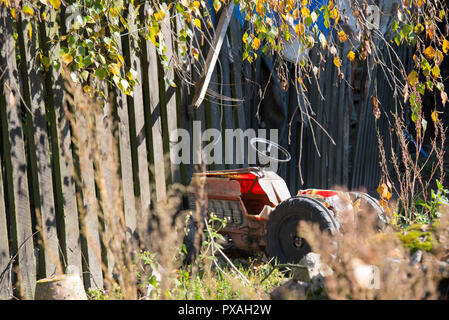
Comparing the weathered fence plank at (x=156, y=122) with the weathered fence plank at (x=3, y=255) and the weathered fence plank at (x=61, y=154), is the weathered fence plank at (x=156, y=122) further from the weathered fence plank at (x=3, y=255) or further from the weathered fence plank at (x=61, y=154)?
the weathered fence plank at (x=3, y=255)

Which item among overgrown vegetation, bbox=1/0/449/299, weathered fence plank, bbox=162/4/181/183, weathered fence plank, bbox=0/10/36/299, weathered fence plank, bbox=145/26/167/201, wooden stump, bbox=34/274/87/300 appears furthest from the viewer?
weathered fence plank, bbox=162/4/181/183

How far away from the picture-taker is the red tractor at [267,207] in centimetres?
347

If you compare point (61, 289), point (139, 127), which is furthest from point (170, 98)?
point (61, 289)

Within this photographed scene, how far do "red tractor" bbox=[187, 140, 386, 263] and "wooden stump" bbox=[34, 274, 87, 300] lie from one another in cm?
126

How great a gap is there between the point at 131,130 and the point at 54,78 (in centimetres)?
77

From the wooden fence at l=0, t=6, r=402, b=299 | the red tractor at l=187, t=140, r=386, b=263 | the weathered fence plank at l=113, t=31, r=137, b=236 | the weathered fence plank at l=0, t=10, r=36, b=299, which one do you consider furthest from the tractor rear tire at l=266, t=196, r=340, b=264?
the weathered fence plank at l=0, t=10, r=36, b=299

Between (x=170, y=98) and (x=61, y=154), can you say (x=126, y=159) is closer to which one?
(x=61, y=154)

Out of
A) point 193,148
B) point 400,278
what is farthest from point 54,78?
point 400,278

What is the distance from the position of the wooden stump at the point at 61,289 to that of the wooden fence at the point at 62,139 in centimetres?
10

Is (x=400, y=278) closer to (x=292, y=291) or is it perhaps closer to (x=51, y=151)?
(x=292, y=291)

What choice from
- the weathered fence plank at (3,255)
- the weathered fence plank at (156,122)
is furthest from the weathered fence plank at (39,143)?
the weathered fence plank at (156,122)

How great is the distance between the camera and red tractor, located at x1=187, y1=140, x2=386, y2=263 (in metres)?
3.47

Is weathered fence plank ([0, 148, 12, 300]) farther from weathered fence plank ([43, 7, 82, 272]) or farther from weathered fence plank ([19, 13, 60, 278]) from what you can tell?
weathered fence plank ([43, 7, 82, 272])

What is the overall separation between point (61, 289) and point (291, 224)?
1.74m
